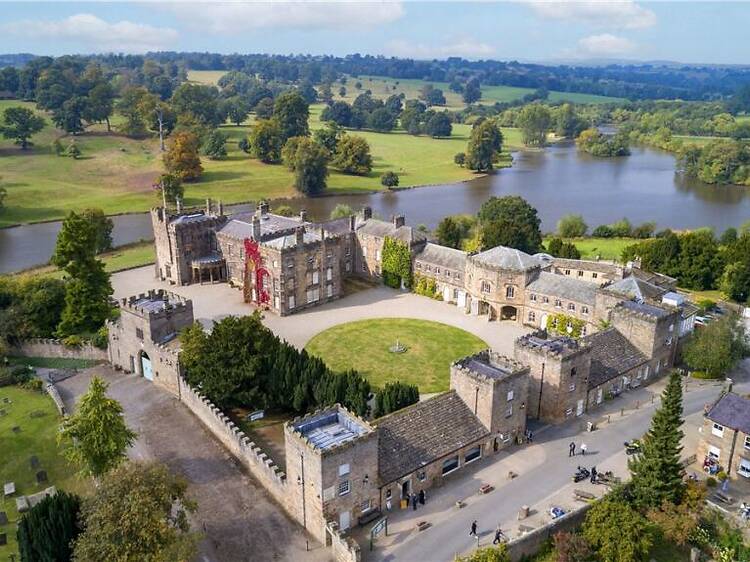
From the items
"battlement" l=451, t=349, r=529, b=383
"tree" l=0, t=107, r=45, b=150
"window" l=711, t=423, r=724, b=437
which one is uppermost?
"tree" l=0, t=107, r=45, b=150

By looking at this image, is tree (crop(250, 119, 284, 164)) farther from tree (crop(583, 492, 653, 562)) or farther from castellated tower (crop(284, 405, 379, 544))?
tree (crop(583, 492, 653, 562))

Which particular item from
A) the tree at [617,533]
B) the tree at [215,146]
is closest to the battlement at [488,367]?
the tree at [617,533]

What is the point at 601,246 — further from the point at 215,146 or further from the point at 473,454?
the point at 215,146

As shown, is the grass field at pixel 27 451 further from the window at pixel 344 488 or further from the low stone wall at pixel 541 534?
the low stone wall at pixel 541 534

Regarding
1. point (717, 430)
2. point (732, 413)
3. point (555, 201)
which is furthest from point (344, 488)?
point (555, 201)

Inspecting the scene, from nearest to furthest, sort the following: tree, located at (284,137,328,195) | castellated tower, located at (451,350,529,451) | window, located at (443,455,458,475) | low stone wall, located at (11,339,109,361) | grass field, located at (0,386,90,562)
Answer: grass field, located at (0,386,90,562)
window, located at (443,455,458,475)
castellated tower, located at (451,350,529,451)
low stone wall, located at (11,339,109,361)
tree, located at (284,137,328,195)

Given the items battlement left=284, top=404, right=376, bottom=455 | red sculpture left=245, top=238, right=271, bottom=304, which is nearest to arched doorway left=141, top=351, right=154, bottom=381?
red sculpture left=245, top=238, right=271, bottom=304
